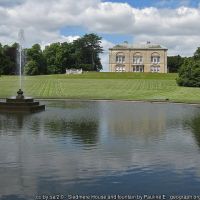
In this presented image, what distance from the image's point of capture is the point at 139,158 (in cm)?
1291

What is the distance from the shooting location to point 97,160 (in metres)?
12.4

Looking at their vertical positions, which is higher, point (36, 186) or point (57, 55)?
point (57, 55)

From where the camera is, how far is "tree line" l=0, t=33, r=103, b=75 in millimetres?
118750

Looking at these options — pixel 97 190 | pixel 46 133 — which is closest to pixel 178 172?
pixel 97 190

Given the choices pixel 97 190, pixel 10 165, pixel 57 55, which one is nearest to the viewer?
pixel 97 190

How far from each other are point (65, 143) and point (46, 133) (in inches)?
117

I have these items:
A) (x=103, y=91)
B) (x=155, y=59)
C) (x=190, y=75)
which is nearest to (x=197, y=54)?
(x=190, y=75)

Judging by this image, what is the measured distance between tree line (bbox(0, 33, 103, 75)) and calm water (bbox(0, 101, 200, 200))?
318 feet

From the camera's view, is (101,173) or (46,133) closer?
(101,173)

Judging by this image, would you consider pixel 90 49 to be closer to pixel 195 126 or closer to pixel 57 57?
pixel 57 57

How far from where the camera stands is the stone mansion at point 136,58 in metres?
146

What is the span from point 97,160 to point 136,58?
13622 cm

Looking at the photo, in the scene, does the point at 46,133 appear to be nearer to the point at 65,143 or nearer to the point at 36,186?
the point at 65,143

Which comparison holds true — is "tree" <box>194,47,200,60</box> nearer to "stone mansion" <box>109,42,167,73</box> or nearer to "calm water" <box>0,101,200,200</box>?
"stone mansion" <box>109,42,167,73</box>
